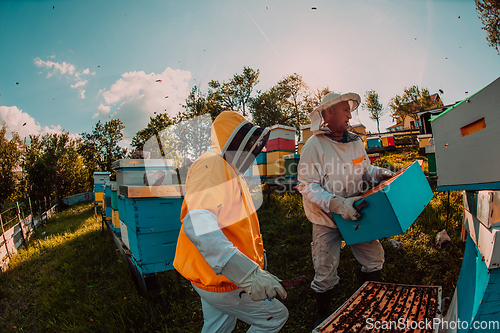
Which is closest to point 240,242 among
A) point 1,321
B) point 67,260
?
point 1,321

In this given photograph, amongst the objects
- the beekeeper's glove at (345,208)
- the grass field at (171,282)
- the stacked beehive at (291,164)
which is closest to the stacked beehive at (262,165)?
the stacked beehive at (291,164)

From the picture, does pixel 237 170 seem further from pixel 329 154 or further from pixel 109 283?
pixel 109 283

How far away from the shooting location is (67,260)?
5094 millimetres

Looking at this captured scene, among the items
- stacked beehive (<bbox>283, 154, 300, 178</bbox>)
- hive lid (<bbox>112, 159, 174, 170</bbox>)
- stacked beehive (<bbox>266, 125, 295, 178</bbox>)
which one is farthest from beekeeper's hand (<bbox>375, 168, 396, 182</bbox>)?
stacked beehive (<bbox>266, 125, 295, 178</bbox>)

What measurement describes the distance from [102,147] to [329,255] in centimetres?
3629

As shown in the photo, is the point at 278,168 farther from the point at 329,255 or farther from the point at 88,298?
the point at 88,298

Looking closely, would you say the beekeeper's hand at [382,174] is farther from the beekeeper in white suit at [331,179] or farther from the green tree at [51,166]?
the green tree at [51,166]

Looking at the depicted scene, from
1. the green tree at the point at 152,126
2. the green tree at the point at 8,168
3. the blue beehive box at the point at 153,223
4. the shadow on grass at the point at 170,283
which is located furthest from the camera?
the green tree at the point at 152,126

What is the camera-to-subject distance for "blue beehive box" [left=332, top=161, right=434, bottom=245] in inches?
62.1

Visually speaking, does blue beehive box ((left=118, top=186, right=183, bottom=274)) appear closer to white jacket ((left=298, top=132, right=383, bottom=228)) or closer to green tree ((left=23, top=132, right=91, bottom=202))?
white jacket ((left=298, top=132, right=383, bottom=228))

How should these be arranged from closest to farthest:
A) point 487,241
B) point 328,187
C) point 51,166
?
point 487,241 → point 328,187 → point 51,166

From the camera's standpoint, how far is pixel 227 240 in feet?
3.71

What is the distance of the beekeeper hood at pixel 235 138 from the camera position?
4.76 feet

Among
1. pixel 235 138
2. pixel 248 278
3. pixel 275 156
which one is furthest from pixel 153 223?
pixel 275 156
